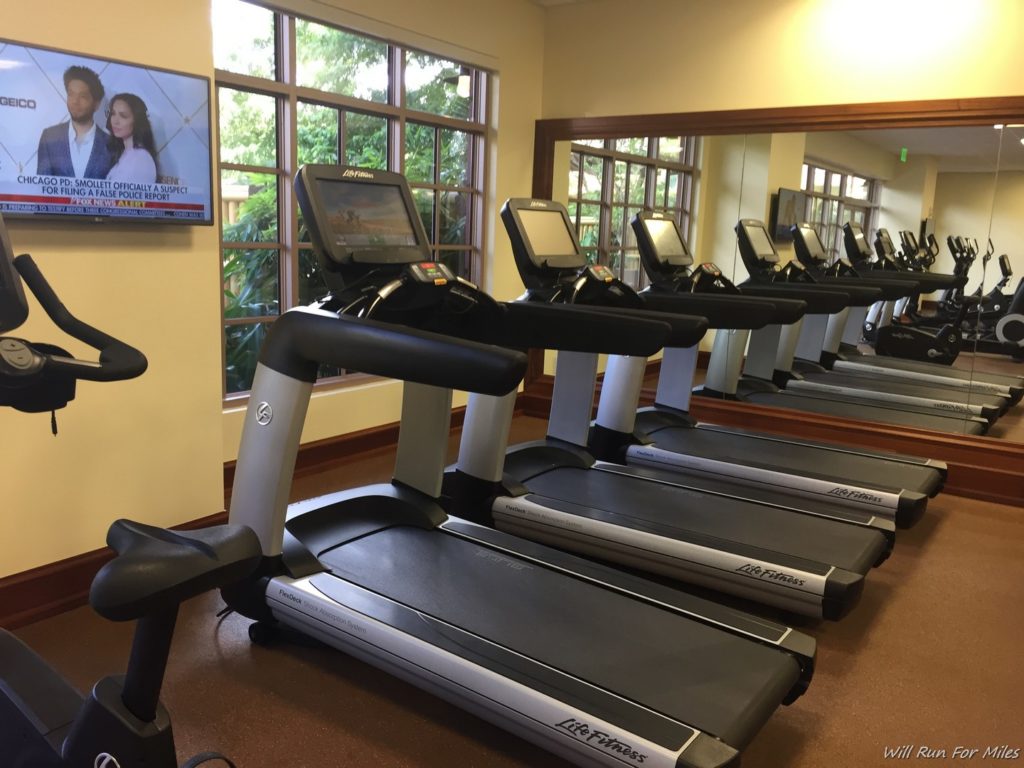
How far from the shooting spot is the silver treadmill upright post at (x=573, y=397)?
3709 mm

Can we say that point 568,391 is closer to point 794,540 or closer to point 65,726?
point 794,540

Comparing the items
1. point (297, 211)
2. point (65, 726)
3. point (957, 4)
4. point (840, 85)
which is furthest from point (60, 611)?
point (957, 4)

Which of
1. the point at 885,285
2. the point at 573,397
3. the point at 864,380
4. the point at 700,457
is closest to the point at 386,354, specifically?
the point at 573,397

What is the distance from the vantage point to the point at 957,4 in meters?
3.88

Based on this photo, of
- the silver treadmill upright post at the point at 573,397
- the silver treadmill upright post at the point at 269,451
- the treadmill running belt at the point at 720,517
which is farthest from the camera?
the silver treadmill upright post at the point at 573,397

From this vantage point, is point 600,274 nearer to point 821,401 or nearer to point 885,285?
point 821,401

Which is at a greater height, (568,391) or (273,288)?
(273,288)

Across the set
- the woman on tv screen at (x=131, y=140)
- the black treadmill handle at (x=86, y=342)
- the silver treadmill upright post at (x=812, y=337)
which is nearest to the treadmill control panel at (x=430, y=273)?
the black treadmill handle at (x=86, y=342)

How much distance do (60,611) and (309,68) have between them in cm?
268

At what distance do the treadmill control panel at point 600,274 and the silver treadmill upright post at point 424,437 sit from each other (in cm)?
84

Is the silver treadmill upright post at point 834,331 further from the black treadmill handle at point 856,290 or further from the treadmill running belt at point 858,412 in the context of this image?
the treadmill running belt at point 858,412

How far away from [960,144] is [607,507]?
2724 mm

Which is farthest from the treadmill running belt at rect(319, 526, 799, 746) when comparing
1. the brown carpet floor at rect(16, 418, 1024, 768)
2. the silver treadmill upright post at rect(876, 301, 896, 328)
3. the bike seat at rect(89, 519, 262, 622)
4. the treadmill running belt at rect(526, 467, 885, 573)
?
the silver treadmill upright post at rect(876, 301, 896, 328)

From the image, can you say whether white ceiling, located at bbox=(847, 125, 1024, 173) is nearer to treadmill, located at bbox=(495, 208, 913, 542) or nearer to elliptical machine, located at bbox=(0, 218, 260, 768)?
treadmill, located at bbox=(495, 208, 913, 542)
